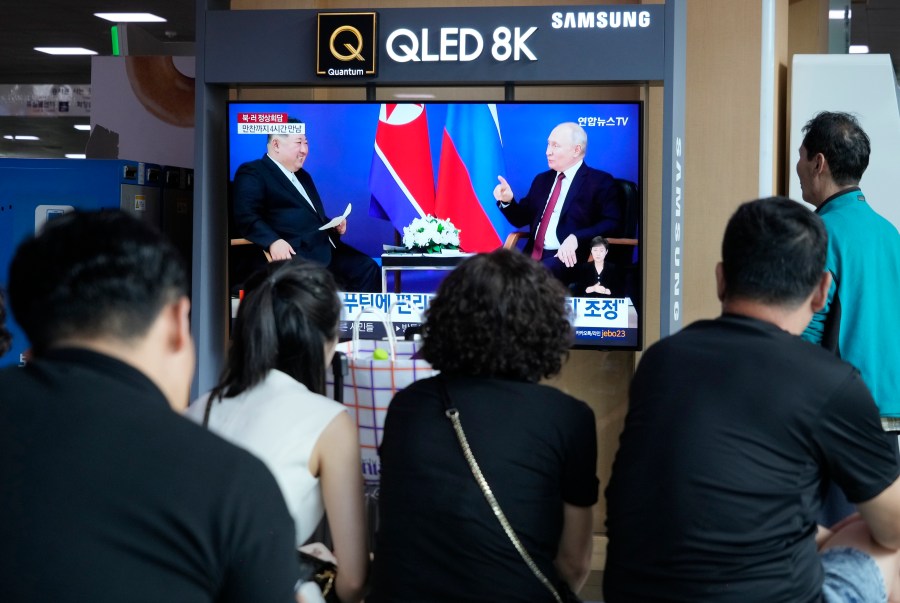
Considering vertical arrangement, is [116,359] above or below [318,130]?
below

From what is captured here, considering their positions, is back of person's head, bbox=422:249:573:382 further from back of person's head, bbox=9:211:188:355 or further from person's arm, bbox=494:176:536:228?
person's arm, bbox=494:176:536:228

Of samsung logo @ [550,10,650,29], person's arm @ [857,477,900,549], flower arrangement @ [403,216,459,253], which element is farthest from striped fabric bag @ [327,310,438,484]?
samsung logo @ [550,10,650,29]

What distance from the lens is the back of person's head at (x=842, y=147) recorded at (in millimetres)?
3438

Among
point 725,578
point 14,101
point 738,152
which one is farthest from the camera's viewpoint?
point 14,101

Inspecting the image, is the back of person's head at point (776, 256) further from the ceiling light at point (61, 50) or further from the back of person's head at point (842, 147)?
the ceiling light at point (61, 50)

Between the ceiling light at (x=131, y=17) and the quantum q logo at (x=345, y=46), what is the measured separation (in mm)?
6904

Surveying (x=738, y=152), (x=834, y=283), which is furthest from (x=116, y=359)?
(x=738, y=152)

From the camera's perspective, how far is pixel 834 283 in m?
3.29

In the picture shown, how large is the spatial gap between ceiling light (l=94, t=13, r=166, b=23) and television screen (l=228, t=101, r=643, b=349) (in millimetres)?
6781

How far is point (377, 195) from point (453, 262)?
1.33 ft

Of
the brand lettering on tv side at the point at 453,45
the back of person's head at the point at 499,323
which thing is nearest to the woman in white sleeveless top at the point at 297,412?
the back of person's head at the point at 499,323

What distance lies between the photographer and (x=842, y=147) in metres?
3.43

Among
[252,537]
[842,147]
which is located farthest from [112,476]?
[842,147]

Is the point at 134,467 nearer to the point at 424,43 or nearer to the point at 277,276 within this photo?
the point at 277,276
